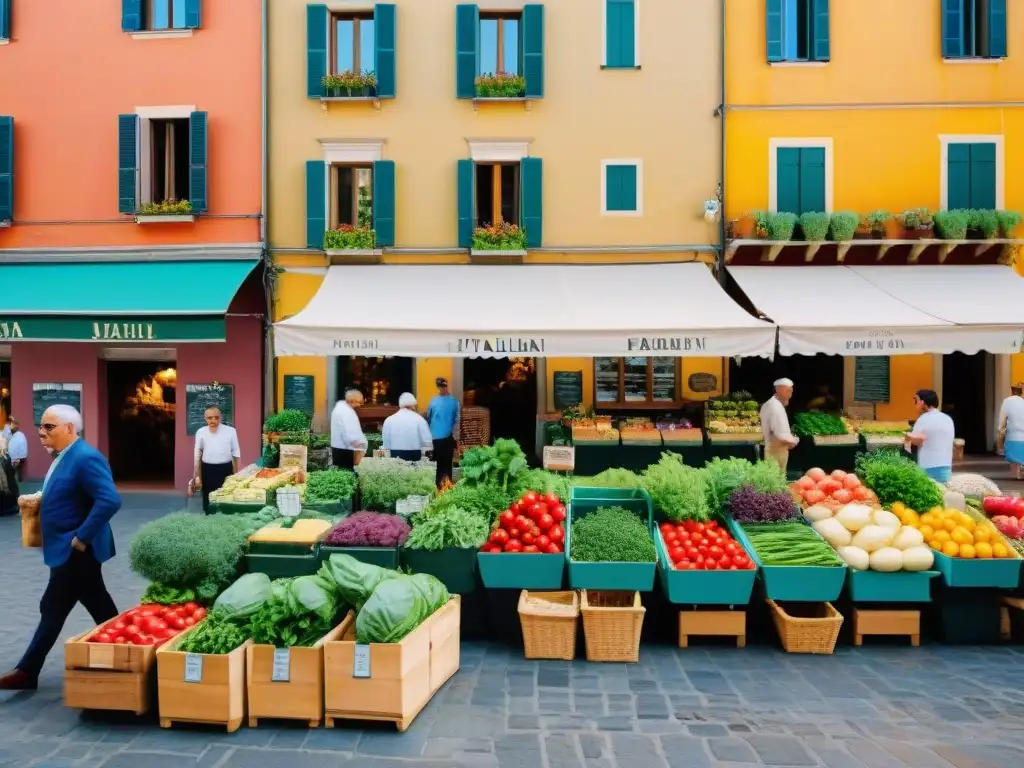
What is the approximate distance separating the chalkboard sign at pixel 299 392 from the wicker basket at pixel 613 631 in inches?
347

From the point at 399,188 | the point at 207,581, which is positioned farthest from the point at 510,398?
the point at 207,581

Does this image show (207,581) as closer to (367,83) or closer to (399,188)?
(399,188)

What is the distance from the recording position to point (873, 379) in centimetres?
1358

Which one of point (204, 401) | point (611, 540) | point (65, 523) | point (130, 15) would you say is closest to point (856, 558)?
point (611, 540)

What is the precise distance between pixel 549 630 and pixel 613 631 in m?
0.49

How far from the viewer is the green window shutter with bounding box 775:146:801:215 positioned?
13.4 m

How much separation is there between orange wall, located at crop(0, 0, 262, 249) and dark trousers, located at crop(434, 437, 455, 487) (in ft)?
17.0

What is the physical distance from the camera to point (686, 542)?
6.54 m

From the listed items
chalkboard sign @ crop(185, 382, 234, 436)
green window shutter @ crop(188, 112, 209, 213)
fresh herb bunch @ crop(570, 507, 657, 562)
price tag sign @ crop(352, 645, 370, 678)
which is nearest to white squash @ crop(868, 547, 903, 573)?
fresh herb bunch @ crop(570, 507, 657, 562)

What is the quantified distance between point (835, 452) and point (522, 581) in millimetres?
7545

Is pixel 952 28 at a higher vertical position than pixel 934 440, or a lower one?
higher

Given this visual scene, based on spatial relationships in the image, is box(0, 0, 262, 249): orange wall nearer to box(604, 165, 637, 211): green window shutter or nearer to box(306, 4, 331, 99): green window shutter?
box(306, 4, 331, 99): green window shutter

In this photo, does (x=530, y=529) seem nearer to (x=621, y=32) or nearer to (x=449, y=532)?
(x=449, y=532)

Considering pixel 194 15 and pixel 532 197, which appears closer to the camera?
pixel 532 197
